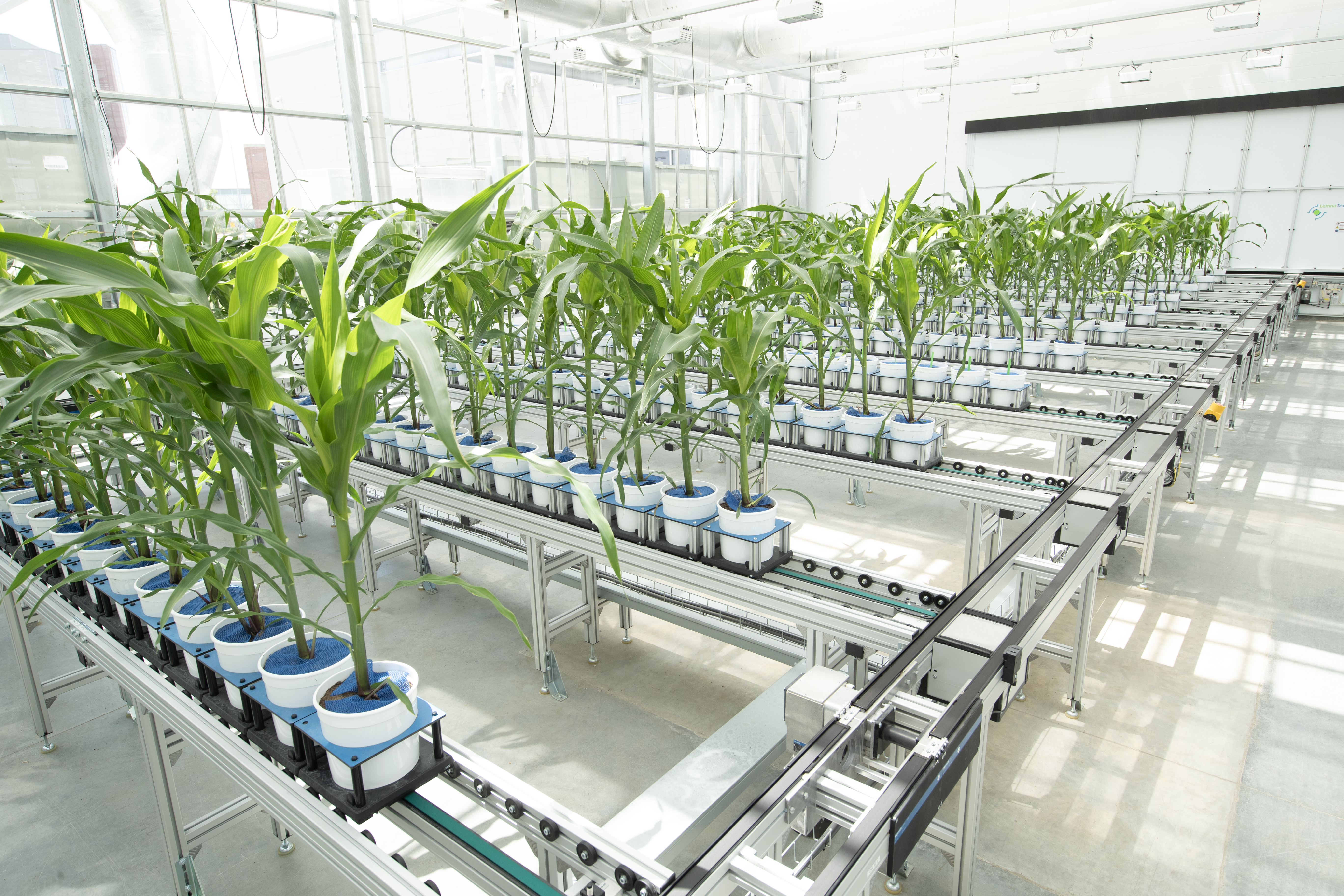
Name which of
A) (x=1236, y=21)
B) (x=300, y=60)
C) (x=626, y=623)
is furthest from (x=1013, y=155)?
(x=626, y=623)

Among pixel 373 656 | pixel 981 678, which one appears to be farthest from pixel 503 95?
pixel 981 678

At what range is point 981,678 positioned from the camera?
105 centimetres

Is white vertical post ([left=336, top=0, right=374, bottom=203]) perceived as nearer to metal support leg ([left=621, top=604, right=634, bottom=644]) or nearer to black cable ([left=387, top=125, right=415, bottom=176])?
black cable ([left=387, top=125, right=415, bottom=176])

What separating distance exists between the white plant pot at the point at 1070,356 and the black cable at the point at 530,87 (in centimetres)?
508

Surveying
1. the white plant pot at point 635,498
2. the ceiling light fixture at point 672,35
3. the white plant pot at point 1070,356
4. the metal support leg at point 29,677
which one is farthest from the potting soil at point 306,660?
the ceiling light fixture at point 672,35

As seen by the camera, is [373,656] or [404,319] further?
[373,656]

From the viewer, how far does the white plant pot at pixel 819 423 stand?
255 centimetres

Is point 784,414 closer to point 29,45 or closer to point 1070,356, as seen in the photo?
point 1070,356

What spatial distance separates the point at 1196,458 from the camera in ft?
10.6

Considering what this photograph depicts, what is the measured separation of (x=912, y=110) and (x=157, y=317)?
40.9 feet

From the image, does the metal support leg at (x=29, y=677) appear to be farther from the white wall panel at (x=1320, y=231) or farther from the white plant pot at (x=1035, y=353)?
the white wall panel at (x=1320, y=231)

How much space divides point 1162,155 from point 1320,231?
6.72ft

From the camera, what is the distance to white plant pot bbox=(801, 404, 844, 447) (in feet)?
8.38

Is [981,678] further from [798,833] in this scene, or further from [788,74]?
[788,74]
